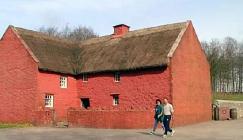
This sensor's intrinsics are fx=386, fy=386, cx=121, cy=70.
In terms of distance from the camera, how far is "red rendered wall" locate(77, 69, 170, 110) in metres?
32.6

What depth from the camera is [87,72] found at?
38219 millimetres

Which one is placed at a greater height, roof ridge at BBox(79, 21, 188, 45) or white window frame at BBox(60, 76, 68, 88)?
roof ridge at BBox(79, 21, 188, 45)

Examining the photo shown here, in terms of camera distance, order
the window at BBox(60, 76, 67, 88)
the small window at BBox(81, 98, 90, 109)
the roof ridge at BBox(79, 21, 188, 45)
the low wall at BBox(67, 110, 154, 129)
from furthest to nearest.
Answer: the small window at BBox(81, 98, 90, 109) → the window at BBox(60, 76, 67, 88) → the roof ridge at BBox(79, 21, 188, 45) → the low wall at BBox(67, 110, 154, 129)

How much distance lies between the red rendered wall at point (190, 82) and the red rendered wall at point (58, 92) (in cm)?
1126

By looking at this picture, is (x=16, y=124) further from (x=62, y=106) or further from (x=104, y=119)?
(x=104, y=119)

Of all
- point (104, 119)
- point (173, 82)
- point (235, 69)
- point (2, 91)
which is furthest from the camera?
point (235, 69)

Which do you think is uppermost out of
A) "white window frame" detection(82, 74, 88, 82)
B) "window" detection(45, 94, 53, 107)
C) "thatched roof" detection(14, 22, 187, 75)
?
"thatched roof" detection(14, 22, 187, 75)

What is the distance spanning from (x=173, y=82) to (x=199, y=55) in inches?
280

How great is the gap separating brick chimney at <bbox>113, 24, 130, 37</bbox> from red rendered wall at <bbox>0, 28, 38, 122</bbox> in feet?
34.5

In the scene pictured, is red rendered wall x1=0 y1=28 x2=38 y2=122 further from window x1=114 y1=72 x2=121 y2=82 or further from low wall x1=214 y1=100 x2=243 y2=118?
low wall x1=214 y1=100 x2=243 y2=118

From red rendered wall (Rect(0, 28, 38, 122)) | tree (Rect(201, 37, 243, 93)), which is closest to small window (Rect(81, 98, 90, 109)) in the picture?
red rendered wall (Rect(0, 28, 38, 122))

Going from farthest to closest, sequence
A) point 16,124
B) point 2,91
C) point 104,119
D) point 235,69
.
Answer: point 235,69 → point 2,91 → point 16,124 → point 104,119

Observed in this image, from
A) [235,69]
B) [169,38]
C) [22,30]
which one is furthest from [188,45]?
[235,69]

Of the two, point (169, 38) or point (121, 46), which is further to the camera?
point (121, 46)
